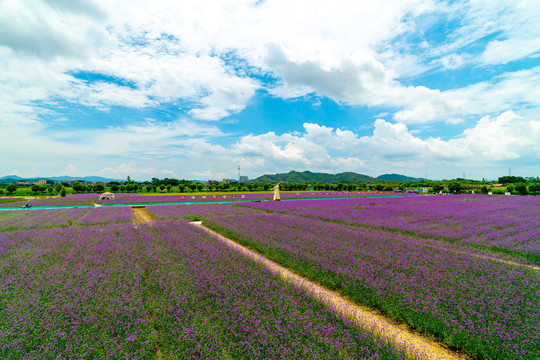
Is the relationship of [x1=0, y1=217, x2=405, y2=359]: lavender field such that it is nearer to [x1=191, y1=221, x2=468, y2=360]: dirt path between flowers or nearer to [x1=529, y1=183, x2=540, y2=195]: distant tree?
[x1=191, y1=221, x2=468, y2=360]: dirt path between flowers

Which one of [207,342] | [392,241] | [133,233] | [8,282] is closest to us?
[207,342]

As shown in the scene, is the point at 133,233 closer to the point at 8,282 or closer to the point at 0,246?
the point at 0,246

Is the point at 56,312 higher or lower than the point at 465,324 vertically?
higher

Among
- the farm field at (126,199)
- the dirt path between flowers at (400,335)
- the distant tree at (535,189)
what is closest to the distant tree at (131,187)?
the farm field at (126,199)

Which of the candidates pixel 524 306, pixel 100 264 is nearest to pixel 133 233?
pixel 100 264

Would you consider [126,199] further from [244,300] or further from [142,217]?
[244,300]

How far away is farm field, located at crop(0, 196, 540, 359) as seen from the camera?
11.9ft

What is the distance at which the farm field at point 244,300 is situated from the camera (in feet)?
11.9

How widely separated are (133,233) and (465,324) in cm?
1417

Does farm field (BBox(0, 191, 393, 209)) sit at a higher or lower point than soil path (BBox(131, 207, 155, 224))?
higher

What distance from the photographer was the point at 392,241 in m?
11.1

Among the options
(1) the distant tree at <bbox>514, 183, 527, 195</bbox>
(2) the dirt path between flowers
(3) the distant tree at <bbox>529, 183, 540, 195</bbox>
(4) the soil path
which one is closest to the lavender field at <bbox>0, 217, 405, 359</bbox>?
(2) the dirt path between flowers

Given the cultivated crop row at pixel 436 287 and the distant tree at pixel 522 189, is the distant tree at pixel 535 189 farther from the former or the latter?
the cultivated crop row at pixel 436 287

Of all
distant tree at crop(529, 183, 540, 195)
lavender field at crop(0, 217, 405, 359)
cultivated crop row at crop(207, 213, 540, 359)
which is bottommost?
cultivated crop row at crop(207, 213, 540, 359)
